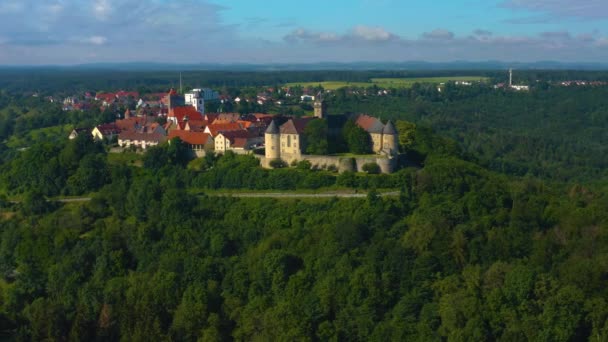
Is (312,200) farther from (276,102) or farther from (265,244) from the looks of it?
(276,102)

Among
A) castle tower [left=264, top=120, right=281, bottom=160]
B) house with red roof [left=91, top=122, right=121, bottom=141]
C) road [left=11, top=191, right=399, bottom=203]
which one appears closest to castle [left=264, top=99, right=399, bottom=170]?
castle tower [left=264, top=120, right=281, bottom=160]

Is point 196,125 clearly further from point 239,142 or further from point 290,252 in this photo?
point 290,252

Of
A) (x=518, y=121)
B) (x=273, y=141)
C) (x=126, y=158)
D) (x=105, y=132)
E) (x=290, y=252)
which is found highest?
(x=273, y=141)

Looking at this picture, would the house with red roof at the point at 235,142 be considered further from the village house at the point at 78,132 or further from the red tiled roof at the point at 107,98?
the red tiled roof at the point at 107,98

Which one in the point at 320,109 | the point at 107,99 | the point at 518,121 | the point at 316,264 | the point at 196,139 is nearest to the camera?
the point at 316,264

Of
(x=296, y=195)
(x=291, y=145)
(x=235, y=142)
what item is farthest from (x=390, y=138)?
(x=235, y=142)

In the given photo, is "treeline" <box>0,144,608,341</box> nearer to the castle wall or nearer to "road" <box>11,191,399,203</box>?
"road" <box>11,191,399,203</box>

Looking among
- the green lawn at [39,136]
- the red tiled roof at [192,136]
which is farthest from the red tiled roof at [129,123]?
the green lawn at [39,136]

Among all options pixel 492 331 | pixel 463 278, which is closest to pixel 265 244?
pixel 463 278
